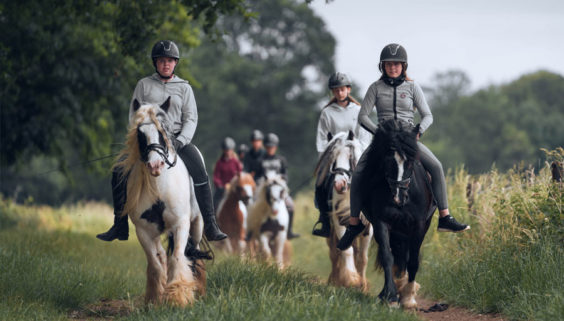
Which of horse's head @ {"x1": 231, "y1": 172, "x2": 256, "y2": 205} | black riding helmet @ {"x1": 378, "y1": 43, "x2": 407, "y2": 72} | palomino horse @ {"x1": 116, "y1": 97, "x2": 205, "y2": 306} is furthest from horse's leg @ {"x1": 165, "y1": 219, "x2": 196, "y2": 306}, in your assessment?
horse's head @ {"x1": 231, "y1": 172, "x2": 256, "y2": 205}

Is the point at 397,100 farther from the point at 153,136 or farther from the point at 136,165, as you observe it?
the point at 136,165

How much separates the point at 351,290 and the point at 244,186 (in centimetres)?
618

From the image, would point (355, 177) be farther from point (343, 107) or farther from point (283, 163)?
point (283, 163)

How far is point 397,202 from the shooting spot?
25.0 feet

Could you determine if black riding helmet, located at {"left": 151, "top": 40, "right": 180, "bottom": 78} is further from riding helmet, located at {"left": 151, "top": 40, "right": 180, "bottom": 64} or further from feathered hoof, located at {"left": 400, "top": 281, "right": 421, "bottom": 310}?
feathered hoof, located at {"left": 400, "top": 281, "right": 421, "bottom": 310}

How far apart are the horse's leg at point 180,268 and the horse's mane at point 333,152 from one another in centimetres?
271

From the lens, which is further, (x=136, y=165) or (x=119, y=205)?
(x=119, y=205)

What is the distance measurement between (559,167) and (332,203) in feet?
9.91

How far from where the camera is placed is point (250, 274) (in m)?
8.77

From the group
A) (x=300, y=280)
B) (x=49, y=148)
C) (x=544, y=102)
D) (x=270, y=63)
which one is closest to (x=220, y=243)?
(x=49, y=148)

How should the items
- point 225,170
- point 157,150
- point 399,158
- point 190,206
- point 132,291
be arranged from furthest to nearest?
point 225,170 < point 132,291 < point 190,206 < point 399,158 < point 157,150

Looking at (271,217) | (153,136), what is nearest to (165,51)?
(153,136)

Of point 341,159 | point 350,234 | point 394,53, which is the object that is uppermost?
point 394,53

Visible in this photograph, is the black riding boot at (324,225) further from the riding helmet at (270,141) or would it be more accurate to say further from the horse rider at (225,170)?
the horse rider at (225,170)
